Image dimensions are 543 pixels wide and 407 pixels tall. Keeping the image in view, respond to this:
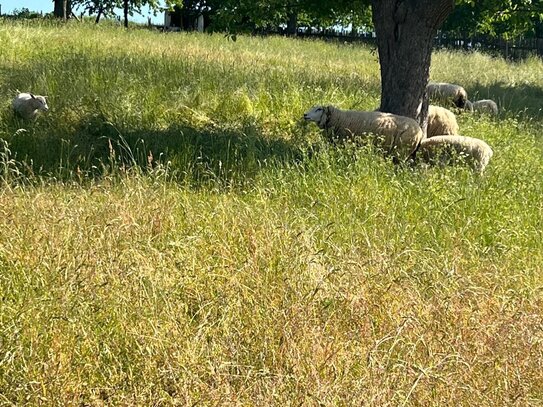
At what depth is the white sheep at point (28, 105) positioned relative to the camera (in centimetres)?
861

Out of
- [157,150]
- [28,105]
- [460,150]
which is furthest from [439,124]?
[28,105]

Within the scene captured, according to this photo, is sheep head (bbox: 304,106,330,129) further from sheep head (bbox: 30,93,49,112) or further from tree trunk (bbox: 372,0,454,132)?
sheep head (bbox: 30,93,49,112)

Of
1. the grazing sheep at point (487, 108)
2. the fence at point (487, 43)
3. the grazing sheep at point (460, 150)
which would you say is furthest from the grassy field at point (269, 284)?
the fence at point (487, 43)

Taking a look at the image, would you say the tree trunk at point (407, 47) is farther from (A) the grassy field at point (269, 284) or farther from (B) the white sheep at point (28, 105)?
(B) the white sheep at point (28, 105)

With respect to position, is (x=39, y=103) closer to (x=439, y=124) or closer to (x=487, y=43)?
(x=439, y=124)

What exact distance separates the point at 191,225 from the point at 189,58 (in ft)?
34.8

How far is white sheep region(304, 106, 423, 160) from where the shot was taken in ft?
26.7

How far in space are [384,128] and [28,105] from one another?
16.3ft

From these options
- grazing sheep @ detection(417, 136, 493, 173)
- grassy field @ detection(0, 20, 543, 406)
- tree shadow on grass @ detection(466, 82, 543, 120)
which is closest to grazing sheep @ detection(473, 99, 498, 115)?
tree shadow on grass @ detection(466, 82, 543, 120)

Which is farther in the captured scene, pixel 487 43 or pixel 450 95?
pixel 487 43

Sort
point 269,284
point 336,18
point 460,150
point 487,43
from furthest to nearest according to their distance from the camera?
point 487,43 < point 336,18 < point 460,150 < point 269,284

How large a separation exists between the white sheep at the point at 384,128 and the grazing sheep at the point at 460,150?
202 mm

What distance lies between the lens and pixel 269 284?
12.8ft

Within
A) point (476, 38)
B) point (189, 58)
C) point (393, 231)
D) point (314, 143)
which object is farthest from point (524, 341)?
point (476, 38)
